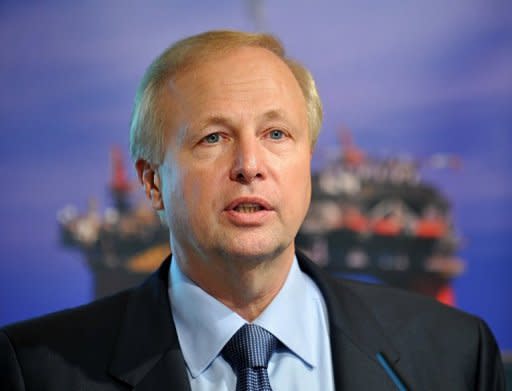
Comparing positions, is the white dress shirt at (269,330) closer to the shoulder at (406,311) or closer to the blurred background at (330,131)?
the shoulder at (406,311)

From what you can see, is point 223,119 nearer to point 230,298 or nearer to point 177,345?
point 230,298

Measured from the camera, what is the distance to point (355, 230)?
3080mm

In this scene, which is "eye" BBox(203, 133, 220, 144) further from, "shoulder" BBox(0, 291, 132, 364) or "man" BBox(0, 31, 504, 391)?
"shoulder" BBox(0, 291, 132, 364)

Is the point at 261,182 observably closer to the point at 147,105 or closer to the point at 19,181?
the point at 147,105

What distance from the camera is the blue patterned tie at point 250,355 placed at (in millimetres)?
1643

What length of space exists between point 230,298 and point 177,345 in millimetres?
162

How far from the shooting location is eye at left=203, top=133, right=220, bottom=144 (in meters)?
1.72

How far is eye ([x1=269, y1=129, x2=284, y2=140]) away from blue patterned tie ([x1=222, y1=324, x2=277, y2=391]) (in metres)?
0.43

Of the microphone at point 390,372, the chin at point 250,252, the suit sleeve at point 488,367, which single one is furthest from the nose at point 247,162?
the suit sleeve at point 488,367

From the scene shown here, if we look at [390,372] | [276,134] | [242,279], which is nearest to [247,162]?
[276,134]

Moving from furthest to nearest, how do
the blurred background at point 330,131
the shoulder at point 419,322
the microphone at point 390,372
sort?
the blurred background at point 330,131 → the shoulder at point 419,322 → the microphone at point 390,372

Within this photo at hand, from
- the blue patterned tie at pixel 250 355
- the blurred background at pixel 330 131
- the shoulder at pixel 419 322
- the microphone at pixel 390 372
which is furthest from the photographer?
the blurred background at pixel 330 131

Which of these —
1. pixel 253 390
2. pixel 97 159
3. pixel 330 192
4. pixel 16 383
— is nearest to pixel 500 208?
pixel 330 192

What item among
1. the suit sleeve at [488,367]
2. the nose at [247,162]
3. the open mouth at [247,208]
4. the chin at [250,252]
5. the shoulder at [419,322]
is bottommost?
the suit sleeve at [488,367]
